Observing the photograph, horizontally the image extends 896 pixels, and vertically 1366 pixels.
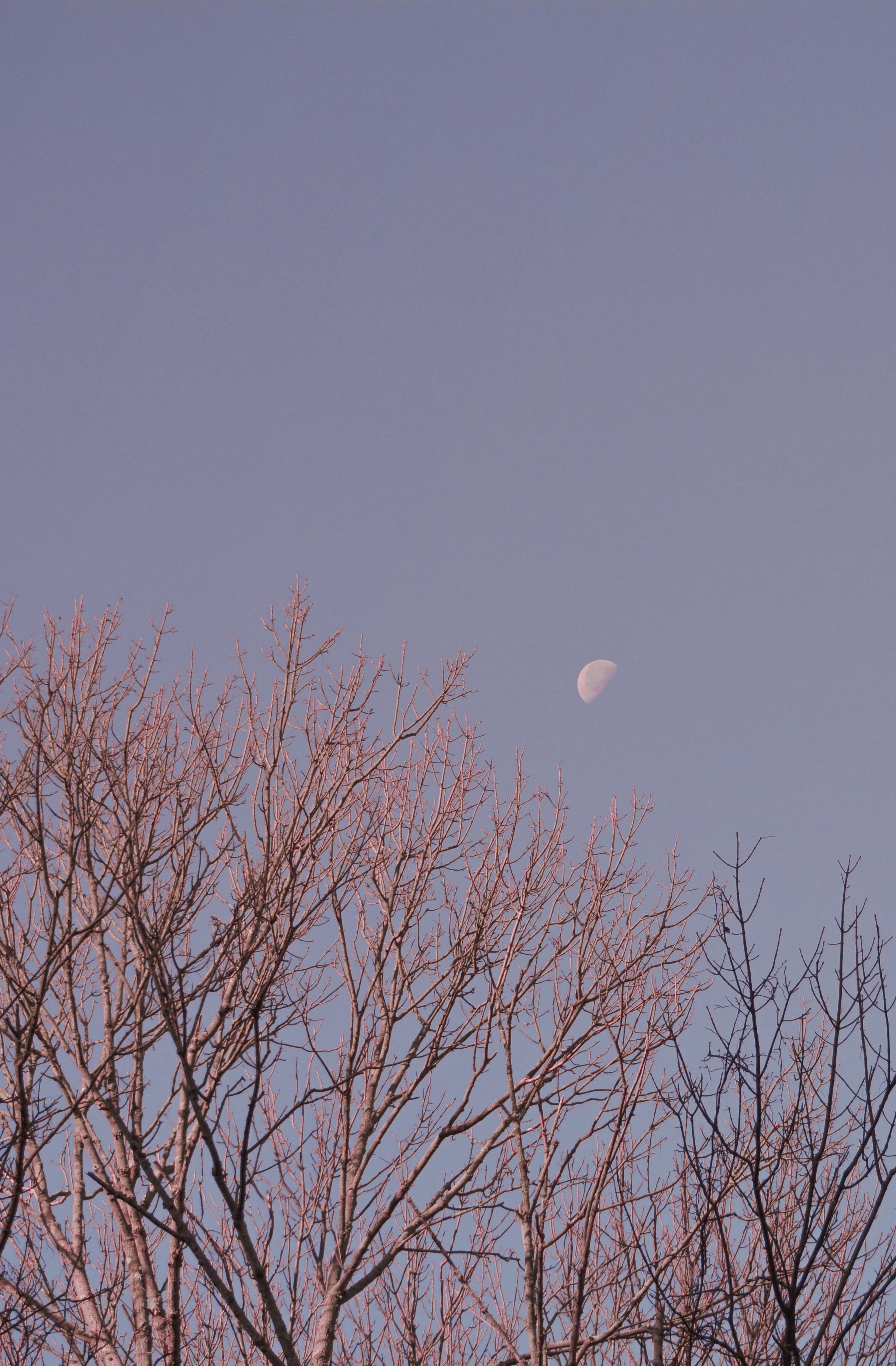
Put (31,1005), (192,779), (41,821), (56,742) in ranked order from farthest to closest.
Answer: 1. (192,779)
2. (56,742)
3. (31,1005)
4. (41,821)

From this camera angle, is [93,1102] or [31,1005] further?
[31,1005]

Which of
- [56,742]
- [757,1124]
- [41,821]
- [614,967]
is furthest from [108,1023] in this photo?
[757,1124]

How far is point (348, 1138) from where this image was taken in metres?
4.61

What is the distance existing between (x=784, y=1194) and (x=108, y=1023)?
142 inches

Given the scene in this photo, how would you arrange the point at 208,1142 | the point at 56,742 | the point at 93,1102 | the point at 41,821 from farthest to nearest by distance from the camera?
the point at 56,742
the point at 93,1102
the point at 41,821
the point at 208,1142

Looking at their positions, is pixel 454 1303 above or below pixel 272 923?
below

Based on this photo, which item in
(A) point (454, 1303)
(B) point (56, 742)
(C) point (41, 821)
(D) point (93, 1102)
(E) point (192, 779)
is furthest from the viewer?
(A) point (454, 1303)

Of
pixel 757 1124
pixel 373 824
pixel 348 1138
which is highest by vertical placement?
pixel 373 824

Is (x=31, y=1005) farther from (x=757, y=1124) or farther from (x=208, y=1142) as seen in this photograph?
(x=757, y=1124)

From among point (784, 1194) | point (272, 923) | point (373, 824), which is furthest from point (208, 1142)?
point (784, 1194)

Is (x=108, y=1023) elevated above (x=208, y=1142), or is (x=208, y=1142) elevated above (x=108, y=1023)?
(x=108, y=1023)

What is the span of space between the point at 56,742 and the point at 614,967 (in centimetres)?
294

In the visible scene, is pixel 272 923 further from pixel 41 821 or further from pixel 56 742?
pixel 56 742

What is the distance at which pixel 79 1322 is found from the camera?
4.88 meters
